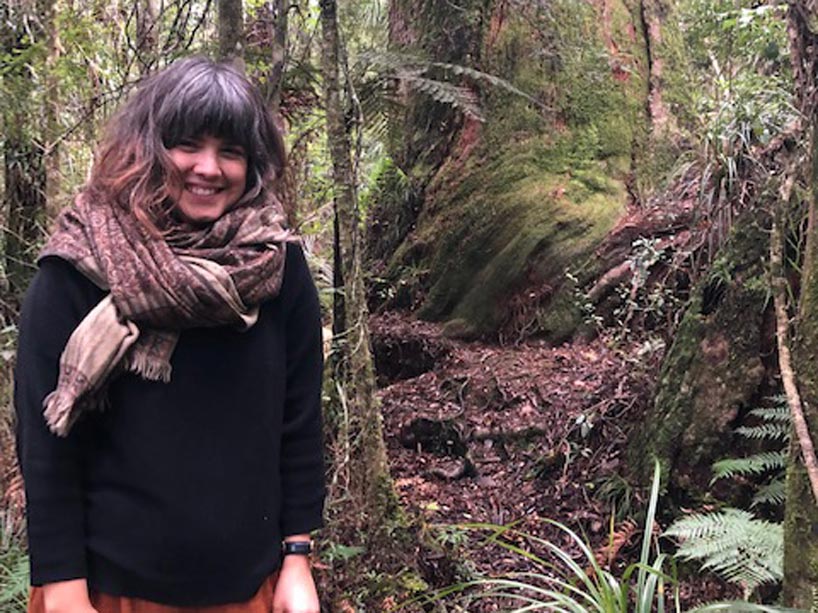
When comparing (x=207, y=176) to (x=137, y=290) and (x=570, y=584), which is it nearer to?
(x=137, y=290)

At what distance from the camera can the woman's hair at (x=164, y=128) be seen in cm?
164

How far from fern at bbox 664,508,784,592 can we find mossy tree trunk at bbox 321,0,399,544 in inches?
49.6

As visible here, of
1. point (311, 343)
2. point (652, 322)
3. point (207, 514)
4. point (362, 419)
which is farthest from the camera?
point (652, 322)

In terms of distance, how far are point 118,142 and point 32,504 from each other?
80 cm

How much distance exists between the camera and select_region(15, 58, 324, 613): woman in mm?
1571

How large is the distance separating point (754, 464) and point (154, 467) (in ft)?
7.92

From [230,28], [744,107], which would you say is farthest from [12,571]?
[744,107]

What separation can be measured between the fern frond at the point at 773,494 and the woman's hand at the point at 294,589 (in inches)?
78.5

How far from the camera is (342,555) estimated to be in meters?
3.07

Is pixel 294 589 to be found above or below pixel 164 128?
below

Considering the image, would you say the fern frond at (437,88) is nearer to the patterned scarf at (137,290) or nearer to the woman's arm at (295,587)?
the patterned scarf at (137,290)

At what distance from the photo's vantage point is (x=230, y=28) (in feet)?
10.3

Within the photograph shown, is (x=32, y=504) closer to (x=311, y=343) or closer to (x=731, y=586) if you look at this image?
(x=311, y=343)

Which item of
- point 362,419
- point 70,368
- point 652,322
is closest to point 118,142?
point 70,368
